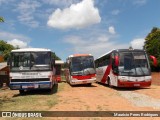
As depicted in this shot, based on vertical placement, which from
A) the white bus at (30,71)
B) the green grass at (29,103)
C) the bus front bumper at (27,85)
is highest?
the white bus at (30,71)

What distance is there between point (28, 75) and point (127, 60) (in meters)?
7.50

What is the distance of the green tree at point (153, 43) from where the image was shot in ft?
209

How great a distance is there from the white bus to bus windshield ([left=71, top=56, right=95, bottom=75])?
26.6 ft

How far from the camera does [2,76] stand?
34625 millimetres

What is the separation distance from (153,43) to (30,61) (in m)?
50.9

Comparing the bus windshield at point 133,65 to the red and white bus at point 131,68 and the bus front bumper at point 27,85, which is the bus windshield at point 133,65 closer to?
the red and white bus at point 131,68

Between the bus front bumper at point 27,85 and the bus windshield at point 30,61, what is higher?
the bus windshield at point 30,61

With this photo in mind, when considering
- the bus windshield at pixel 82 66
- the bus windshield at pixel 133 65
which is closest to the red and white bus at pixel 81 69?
the bus windshield at pixel 82 66

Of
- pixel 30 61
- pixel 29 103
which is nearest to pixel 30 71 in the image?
pixel 30 61

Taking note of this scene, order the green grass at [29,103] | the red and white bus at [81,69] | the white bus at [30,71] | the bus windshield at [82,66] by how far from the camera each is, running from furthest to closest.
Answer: the bus windshield at [82,66]
the red and white bus at [81,69]
the white bus at [30,71]
the green grass at [29,103]

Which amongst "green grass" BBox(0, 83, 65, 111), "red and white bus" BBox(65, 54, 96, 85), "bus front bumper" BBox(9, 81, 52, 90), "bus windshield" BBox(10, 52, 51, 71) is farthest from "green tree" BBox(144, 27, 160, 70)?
"green grass" BBox(0, 83, 65, 111)

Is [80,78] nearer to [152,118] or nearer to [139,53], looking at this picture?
[139,53]

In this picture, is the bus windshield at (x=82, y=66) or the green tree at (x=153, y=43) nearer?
the bus windshield at (x=82, y=66)

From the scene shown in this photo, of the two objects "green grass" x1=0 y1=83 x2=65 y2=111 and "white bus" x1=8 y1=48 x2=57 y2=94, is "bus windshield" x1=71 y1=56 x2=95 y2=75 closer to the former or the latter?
"white bus" x1=8 y1=48 x2=57 y2=94
